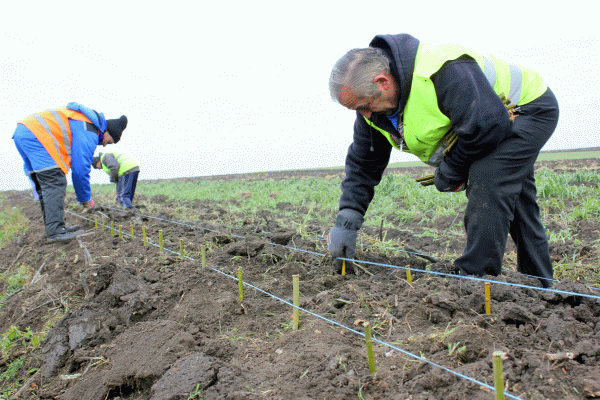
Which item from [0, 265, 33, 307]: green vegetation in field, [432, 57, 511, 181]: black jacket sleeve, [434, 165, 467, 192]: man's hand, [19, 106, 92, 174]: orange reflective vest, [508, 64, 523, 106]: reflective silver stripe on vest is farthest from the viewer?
[19, 106, 92, 174]: orange reflective vest

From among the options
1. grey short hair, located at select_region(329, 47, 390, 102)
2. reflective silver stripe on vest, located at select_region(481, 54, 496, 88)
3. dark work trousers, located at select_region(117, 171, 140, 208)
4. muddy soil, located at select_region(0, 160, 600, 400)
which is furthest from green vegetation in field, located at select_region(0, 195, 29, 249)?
reflective silver stripe on vest, located at select_region(481, 54, 496, 88)

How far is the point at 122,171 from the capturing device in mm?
7848

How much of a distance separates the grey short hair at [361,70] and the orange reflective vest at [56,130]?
12.5 feet

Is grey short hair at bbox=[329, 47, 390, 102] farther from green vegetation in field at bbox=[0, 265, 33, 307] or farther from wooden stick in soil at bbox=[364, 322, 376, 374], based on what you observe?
green vegetation in field at bbox=[0, 265, 33, 307]

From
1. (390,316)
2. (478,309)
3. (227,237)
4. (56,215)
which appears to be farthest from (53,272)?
(478,309)

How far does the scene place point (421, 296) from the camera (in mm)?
1971

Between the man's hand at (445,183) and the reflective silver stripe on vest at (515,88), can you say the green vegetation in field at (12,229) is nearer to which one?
the man's hand at (445,183)

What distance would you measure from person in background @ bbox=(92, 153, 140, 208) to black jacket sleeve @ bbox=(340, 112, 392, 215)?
6366 mm

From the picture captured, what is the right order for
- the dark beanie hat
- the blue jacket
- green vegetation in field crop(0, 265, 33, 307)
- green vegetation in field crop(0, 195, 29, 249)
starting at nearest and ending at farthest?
green vegetation in field crop(0, 265, 33, 307), the blue jacket, the dark beanie hat, green vegetation in field crop(0, 195, 29, 249)

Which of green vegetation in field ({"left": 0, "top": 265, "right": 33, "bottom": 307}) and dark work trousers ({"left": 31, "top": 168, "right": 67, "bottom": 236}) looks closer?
green vegetation in field ({"left": 0, "top": 265, "right": 33, "bottom": 307})

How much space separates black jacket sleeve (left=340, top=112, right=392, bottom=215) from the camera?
2613 millimetres

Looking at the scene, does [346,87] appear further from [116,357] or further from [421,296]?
[116,357]

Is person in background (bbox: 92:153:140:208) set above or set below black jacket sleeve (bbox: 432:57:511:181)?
below

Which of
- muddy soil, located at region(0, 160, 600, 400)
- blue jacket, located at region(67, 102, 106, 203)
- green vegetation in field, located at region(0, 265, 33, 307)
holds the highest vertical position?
blue jacket, located at region(67, 102, 106, 203)
